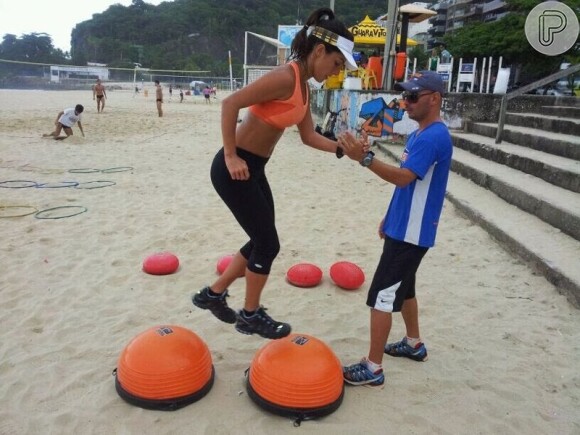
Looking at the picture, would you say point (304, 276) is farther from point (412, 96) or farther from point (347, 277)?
point (412, 96)

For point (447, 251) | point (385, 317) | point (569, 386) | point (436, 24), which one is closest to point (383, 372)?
point (385, 317)

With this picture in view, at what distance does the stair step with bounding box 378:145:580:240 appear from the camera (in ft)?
18.4

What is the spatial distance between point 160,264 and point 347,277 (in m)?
1.90

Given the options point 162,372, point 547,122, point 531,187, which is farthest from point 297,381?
point 547,122

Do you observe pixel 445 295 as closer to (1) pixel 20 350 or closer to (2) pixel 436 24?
(1) pixel 20 350

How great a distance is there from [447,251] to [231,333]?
318 centimetres

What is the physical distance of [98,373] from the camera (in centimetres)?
314

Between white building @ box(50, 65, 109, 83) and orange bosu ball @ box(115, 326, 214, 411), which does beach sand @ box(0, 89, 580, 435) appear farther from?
white building @ box(50, 65, 109, 83)

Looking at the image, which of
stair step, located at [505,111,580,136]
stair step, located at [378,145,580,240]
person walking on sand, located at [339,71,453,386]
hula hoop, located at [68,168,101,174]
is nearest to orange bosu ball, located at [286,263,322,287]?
person walking on sand, located at [339,71,453,386]

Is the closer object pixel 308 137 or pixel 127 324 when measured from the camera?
pixel 308 137

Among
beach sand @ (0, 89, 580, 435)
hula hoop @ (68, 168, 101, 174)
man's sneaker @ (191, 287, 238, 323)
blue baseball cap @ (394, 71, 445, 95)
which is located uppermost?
blue baseball cap @ (394, 71, 445, 95)

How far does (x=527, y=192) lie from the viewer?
6.58 m

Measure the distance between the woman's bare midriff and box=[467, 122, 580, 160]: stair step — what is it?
6379mm

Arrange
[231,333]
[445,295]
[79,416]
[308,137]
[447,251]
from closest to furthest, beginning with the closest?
[79,416], [308,137], [231,333], [445,295], [447,251]
